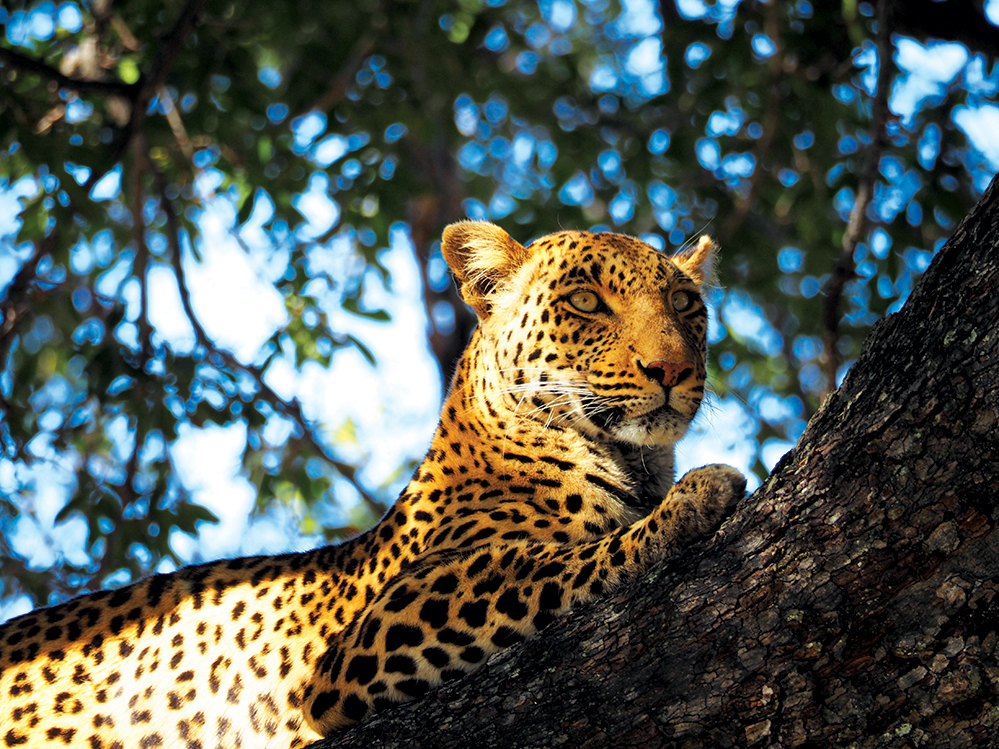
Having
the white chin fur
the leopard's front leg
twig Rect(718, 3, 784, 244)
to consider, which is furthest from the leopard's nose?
twig Rect(718, 3, 784, 244)

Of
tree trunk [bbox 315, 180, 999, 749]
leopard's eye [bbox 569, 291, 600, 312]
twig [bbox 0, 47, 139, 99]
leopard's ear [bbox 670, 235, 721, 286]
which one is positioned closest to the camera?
tree trunk [bbox 315, 180, 999, 749]

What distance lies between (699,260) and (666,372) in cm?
165

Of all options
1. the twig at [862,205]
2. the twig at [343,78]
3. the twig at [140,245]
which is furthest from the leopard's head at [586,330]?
the twig at [343,78]

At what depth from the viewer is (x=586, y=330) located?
4.86 meters

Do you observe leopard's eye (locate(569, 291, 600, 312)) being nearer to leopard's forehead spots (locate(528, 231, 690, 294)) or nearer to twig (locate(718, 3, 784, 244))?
leopard's forehead spots (locate(528, 231, 690, 294))

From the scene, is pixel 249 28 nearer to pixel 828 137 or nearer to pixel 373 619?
pixel 828 137

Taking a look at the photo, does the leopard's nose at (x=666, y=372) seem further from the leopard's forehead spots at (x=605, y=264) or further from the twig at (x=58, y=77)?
the twig at (x=58, y=77)

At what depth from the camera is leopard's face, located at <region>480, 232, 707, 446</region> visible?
14.8 ft

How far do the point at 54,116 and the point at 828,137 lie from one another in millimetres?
6041

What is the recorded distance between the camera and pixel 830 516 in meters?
2.84

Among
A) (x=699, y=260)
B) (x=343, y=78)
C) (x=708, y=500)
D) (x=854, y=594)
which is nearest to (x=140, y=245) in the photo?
(x=343, y=78)

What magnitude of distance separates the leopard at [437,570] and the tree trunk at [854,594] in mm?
680

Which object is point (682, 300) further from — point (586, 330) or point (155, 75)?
point (155, 75)

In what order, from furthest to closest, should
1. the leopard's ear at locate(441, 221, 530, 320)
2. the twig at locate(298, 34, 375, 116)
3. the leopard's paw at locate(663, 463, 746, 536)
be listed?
the twig at locate(298, 34, 375, 116) → the leopard's ear at locate(441, 221, 530, 320) → the leopard's paw at locate(663, 463, 746, 536)
